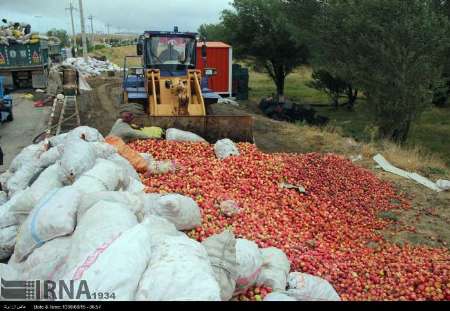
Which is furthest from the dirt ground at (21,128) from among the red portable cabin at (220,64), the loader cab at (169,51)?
the red portable cabin at (220,64)

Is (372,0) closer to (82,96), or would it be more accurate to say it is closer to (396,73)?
(396,73)

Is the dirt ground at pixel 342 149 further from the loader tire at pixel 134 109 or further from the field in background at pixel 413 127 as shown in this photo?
the loader tire at pixel 134 109

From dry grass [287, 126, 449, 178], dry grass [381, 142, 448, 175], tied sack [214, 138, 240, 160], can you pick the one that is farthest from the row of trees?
tied sack [214, 138, 240, 160]

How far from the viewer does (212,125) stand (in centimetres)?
1070

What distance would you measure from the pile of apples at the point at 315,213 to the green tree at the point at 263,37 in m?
16.3

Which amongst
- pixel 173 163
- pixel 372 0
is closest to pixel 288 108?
pixel 372 0

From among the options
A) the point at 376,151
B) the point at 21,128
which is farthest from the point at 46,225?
the point at 21,128

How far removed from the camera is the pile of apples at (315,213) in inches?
206

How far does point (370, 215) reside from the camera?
311 inches

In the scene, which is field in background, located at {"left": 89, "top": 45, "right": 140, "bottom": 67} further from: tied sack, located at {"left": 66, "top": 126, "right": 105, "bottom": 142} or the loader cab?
tied sack, located at {"left": 66, "top": 126, "right": 105, "bottom": 142}

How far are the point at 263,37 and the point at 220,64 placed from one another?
12.3ft

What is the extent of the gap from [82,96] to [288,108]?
1061 centimetres

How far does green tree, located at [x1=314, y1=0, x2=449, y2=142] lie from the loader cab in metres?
5.66

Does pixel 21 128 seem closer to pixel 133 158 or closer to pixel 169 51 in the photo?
pixel 169 51
